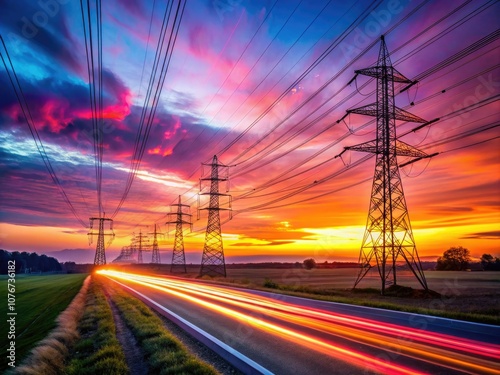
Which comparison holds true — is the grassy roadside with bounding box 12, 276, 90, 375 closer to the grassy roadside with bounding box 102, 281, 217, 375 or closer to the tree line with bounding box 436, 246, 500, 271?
the grassy roadside with bounding box 102, 281, 217, 375

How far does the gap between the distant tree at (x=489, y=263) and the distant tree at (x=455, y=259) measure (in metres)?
12.2

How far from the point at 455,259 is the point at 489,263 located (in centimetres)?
1640

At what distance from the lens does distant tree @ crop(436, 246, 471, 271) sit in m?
110

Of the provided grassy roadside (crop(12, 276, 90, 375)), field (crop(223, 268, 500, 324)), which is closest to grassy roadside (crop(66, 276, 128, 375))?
grassy roadside (crop(12, 276, 90, 375))

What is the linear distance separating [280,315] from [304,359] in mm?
6475

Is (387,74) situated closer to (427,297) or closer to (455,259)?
(427,297)

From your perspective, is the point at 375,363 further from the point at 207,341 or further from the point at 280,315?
the point at 280,315

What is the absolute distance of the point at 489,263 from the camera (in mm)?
117750

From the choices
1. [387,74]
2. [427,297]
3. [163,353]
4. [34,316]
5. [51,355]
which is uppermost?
[387,74]

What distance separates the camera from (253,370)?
21.6 ft

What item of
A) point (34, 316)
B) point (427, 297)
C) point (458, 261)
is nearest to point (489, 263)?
point (458, 261)

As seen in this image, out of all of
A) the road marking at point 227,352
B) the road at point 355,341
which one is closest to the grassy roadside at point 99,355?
the road marking at point 227,352

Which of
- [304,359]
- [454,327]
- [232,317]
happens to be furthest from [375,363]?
[232,317]

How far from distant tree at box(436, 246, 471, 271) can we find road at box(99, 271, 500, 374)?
117210 millimetres
